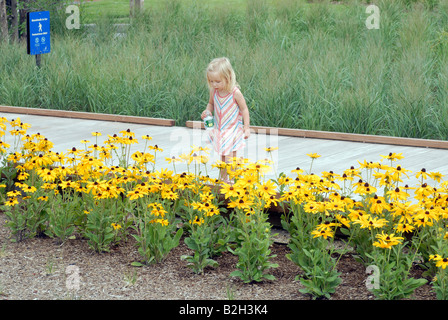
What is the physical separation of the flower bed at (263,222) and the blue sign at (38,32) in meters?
5.36

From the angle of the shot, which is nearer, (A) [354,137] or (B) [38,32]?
(A) [354,137]

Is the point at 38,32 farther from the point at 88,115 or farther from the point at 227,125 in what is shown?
the point at 227,125

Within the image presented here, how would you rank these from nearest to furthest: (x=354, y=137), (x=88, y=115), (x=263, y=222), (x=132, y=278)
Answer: (x=132, y=278) < (x=263, y=222) < (x=354, y=137) < (x=88, y=115)

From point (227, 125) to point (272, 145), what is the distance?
4.63 feet

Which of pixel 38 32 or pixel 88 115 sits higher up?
pixel 38 32

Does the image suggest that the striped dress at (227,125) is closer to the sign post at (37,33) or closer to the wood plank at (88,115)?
the wood plank at (88,115)

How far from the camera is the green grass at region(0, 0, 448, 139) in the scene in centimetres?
785

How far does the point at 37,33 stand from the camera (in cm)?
1018

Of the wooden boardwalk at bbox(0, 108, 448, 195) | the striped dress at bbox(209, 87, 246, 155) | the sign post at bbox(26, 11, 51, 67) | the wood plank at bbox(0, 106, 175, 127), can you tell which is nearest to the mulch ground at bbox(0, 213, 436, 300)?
the striped dress at bbox(209, 87, 246, 155)

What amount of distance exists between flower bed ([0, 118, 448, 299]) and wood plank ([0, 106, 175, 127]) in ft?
10.5

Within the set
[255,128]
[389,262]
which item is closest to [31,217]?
[389,262]

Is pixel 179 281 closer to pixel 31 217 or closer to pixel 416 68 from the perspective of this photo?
pixel 31 217

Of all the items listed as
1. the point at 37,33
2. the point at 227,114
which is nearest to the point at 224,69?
the point at 227,114

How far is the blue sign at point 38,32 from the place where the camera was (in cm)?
1007
